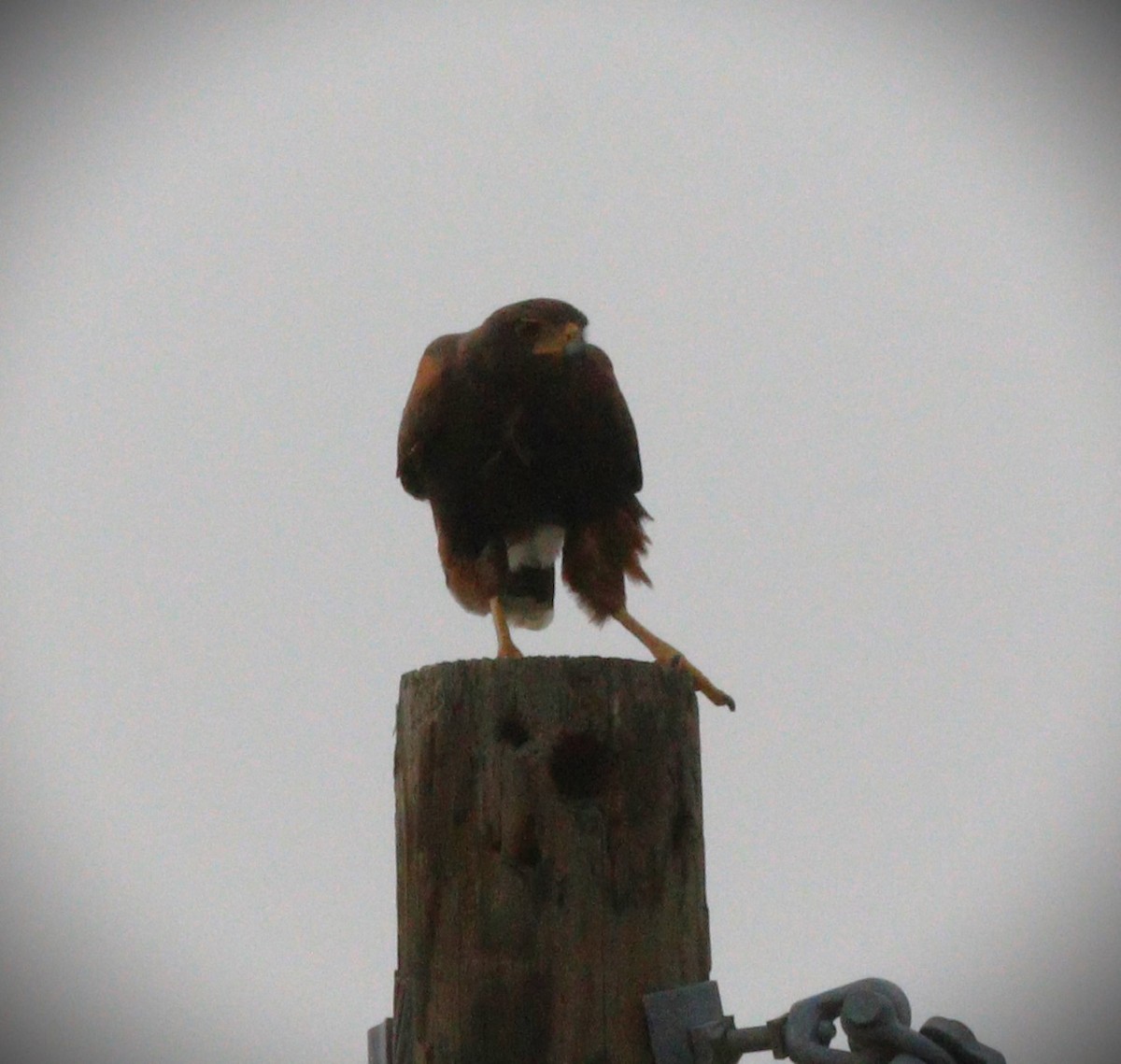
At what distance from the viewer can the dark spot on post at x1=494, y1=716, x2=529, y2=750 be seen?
88.4 inches

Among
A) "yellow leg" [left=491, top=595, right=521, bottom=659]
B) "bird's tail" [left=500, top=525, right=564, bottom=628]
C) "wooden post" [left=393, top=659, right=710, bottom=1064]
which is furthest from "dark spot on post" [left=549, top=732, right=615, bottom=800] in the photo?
"bird's tail" [left=500, top=525, right=564, bottom=628]

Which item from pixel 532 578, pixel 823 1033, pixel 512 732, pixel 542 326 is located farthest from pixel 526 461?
pixel 823 1033

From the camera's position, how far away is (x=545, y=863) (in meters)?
2.19

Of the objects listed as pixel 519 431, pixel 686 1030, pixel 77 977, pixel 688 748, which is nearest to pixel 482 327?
pixel 519 431

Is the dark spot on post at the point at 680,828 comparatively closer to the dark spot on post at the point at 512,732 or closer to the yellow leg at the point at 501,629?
the dark spot on post at the point at 512,732

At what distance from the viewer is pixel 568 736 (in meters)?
2.24

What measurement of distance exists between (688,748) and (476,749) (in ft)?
1.24

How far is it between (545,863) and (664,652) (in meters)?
2.14

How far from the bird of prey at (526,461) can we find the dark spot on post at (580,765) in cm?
197

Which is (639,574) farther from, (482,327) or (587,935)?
(587,935)

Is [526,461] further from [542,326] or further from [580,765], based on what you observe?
[580,765]

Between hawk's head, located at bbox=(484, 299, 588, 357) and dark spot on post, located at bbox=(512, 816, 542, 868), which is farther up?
hawk's head, located at bbox=(484, 299, 588, 357)

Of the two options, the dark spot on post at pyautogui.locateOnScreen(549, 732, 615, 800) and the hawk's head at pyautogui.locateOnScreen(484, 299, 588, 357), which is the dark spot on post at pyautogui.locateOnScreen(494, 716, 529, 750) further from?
the hawk's head at pyautogui.locateOnScreen(484, 299, 588, 357)

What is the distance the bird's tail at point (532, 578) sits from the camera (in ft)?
15.0
